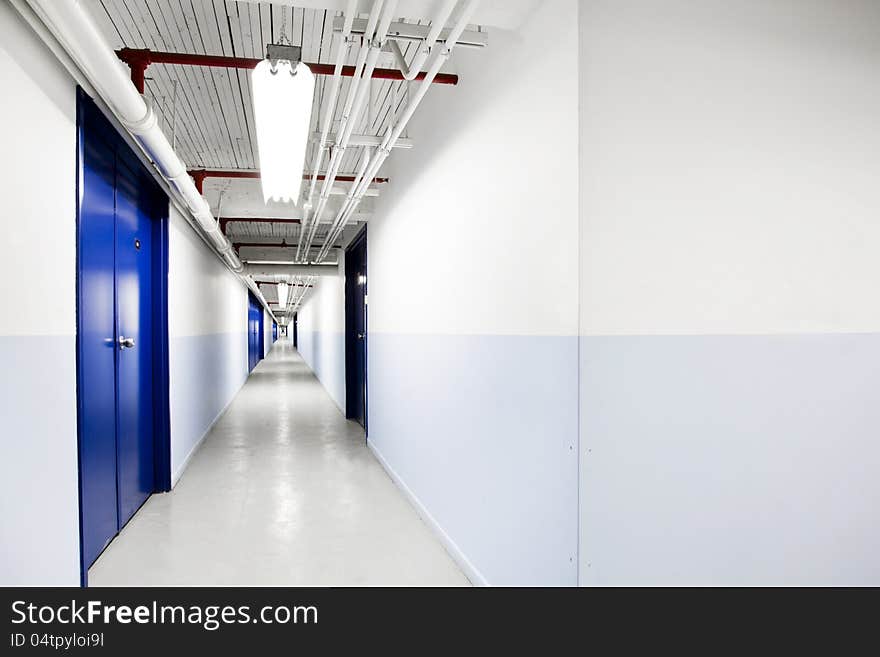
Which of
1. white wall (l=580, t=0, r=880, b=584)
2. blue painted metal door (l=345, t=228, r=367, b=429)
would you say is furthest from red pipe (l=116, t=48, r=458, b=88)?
blue painted metal door (l=345, t=228, r=367, b=429)

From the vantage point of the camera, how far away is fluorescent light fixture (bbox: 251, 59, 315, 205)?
2055 millimetres

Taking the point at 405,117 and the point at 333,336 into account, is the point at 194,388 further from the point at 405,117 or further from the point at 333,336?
the point at 405,117

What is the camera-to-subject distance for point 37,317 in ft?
6.63

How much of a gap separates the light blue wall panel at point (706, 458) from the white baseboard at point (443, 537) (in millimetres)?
982

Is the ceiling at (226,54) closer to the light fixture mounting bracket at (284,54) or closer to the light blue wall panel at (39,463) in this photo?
the light fixture mounting bracket at (284,54)

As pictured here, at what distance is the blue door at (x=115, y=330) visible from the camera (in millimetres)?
2707

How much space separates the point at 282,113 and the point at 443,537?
2.49 m

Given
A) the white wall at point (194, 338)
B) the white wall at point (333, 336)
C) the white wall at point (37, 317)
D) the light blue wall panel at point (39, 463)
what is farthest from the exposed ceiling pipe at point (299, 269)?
the light blue wall panel at point (39, 463)

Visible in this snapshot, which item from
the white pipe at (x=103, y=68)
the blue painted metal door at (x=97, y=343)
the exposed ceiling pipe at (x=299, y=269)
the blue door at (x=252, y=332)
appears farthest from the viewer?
the blue door at (x=252, y=332)

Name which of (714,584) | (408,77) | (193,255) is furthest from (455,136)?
(193,255)

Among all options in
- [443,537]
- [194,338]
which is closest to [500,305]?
[443,537]

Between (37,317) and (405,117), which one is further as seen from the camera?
(405,117)
